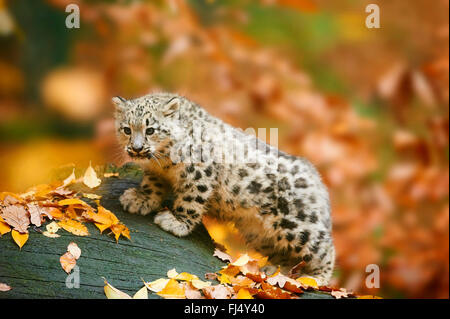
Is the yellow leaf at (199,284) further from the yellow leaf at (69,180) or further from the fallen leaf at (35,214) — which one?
the yellow leaf at (69,180)

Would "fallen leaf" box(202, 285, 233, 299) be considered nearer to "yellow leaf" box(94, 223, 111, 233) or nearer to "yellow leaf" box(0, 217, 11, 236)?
"yellow leaf" box(94, 223, 111, 233)

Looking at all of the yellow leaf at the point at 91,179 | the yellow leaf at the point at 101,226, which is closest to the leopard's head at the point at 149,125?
the yellow leaf at the point at 91,179

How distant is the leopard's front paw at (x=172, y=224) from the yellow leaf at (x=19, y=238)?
108 centimetres

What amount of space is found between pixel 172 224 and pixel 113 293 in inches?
39.9

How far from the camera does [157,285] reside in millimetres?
3682

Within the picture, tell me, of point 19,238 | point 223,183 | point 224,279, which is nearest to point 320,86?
point 223,183

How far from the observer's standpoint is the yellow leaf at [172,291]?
3612mm

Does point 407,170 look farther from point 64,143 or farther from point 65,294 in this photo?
point 65,294

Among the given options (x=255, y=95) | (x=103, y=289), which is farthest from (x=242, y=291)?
(x=255, y=95)

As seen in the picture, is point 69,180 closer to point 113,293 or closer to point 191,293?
point 113,293

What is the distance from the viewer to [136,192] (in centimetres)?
462
